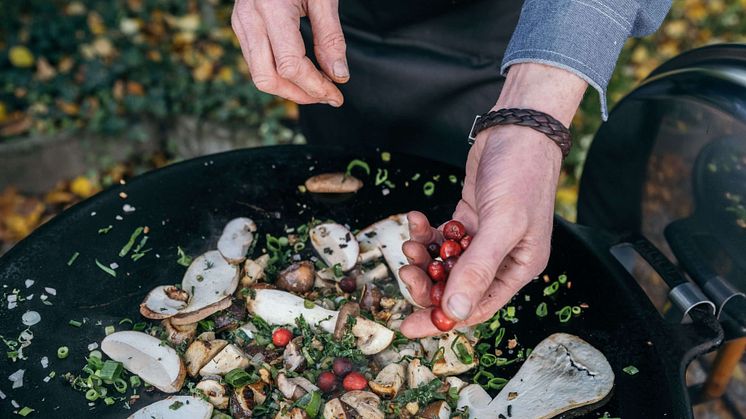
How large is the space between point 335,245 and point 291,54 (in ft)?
1.71

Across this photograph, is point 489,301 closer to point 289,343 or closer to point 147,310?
point 289,343

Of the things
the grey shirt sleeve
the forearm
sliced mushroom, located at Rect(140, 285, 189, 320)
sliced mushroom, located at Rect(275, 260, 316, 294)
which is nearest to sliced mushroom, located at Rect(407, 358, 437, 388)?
sliced mushroom, located at Rect(275, 260, 316, 294)

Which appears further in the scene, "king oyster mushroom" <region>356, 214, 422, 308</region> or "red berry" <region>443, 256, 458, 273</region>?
"king oyster mushroom" <region>356, 214, 422, 308</region>

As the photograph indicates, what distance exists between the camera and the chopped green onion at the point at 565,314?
1.70 meters

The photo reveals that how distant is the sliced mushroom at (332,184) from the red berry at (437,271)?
24.0 inches

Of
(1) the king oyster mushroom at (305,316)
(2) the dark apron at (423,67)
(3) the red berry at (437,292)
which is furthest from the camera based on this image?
(2) the dark apron at (423,67)

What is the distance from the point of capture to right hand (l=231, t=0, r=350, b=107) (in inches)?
67.4

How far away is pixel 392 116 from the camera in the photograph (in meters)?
2.56

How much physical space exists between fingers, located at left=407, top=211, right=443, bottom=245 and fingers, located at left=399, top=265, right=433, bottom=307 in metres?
0.13

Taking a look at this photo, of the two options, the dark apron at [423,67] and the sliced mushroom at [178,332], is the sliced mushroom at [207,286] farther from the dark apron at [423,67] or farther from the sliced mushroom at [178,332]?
the dark apron at [423,67]

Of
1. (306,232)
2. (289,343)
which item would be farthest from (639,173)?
(289,343)

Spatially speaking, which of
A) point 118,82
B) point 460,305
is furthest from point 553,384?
point 118,82

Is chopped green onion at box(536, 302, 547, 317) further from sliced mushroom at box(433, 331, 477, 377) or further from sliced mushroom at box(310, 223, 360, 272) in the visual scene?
sliced mushroom at box(310, 223, 360, 272)

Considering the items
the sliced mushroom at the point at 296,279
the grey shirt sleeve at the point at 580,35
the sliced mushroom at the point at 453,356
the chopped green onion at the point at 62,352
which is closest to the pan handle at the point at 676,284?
the grey shirt sleeve at the point at 580,35
